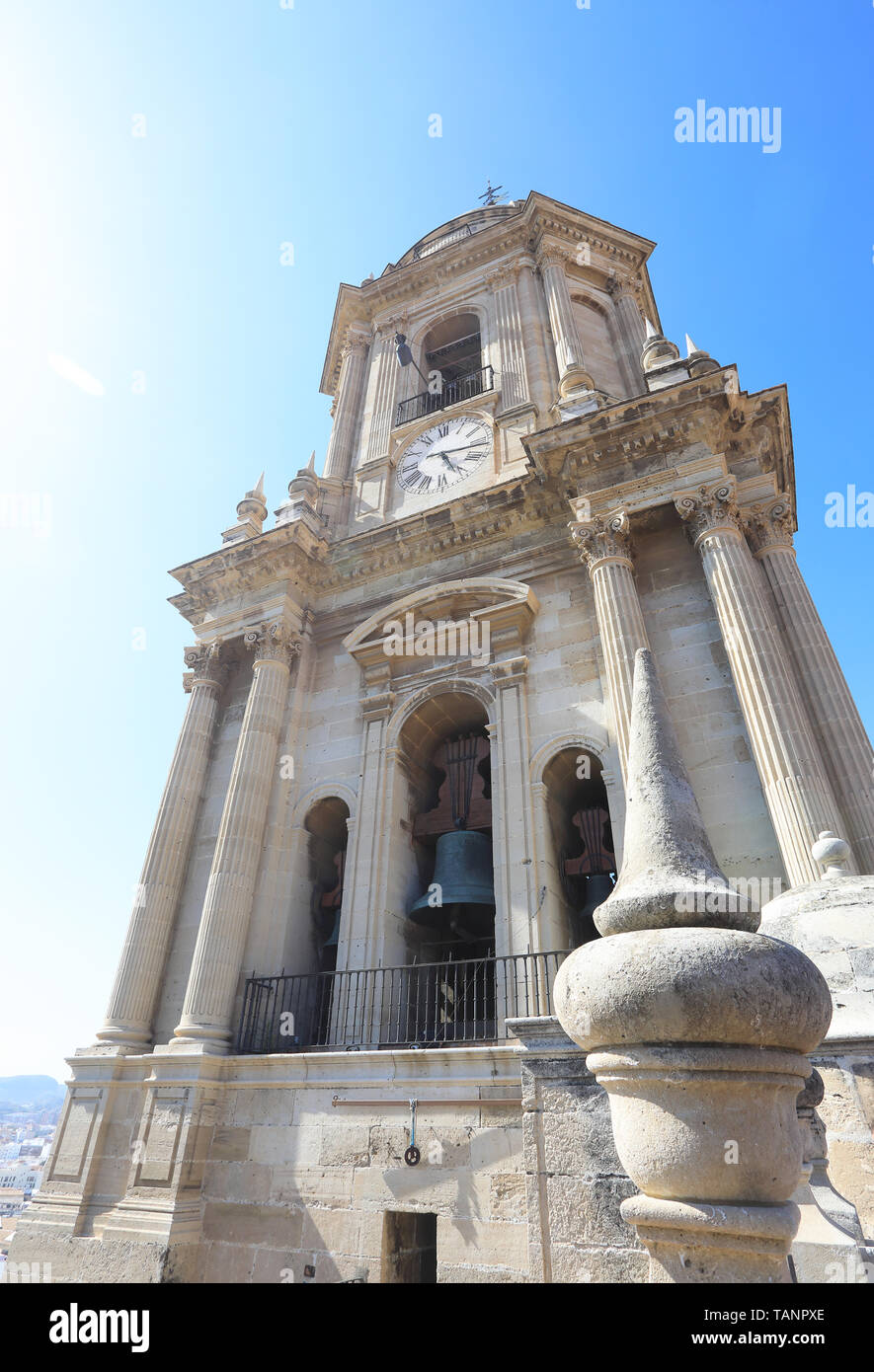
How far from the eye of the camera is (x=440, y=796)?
13.7m

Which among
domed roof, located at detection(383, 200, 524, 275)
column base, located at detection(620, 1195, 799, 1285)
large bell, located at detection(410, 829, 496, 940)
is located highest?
domed roof, located at detection(383, 200, 524, 275)

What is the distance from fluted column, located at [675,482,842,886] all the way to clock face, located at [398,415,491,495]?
6.13m

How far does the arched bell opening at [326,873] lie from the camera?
43.7 ft

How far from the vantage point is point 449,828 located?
13.1m

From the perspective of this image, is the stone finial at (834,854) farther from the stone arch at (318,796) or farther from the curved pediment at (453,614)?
the stone arch at (318,796)

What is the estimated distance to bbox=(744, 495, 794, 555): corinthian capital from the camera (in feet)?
40.2

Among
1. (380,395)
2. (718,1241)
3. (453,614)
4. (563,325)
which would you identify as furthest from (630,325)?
(718,1241)

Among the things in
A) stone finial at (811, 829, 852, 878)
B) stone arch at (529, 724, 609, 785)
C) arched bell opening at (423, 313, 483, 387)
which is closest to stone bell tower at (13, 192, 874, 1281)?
stone arch at (529, 724, 609, 785)

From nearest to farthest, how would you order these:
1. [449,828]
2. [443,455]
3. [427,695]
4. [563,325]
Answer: [449,828] < [427,695] < [443,455] < [563,325]

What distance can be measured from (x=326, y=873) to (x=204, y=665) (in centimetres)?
511

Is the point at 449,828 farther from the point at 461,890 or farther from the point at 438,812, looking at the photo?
the point at 461,890

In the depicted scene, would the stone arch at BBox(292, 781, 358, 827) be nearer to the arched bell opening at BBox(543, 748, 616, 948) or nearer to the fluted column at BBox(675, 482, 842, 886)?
the arched bell opening at BBox(543, 748, 616, 948)

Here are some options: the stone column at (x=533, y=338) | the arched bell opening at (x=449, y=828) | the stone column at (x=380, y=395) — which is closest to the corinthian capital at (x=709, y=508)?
the arched bell opening at (x=449, y=828)

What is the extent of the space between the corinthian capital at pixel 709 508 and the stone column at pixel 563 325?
439 centimetres
